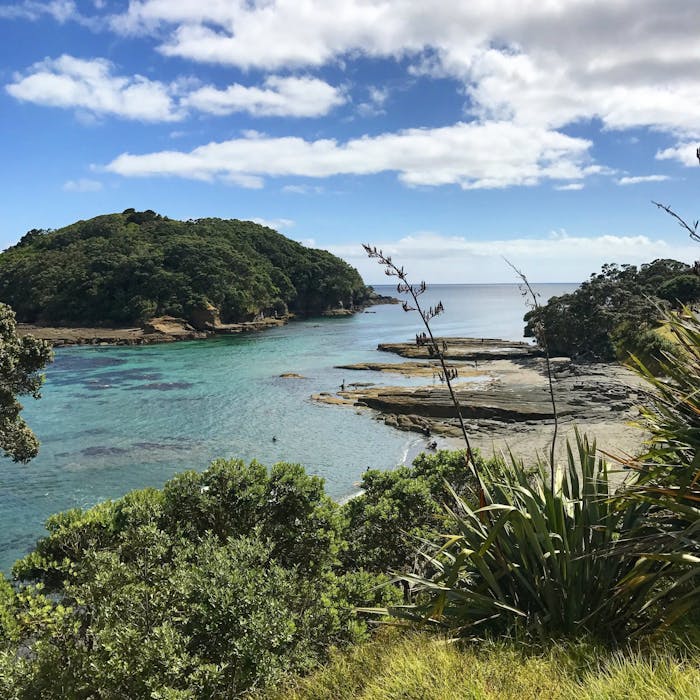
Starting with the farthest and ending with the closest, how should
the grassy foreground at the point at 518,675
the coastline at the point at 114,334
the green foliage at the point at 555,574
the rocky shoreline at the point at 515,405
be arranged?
the coastline at the point at 114,334
the rocky shoreline at the point at 515,405
the green foliage at the point at 555,574
the grassy foreground at the point at 518,675

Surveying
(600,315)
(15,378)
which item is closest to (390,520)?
(15,378)

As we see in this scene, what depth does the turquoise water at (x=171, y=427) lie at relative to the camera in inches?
845

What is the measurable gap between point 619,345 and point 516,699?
48065 millimetres

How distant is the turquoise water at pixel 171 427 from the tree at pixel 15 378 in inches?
122

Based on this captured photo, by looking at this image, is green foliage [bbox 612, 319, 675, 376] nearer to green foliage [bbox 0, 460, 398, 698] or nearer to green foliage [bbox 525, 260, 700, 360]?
green foliage [bbox 525, 260, 700, 360]

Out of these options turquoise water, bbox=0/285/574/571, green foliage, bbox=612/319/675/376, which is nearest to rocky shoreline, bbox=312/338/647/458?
green foliage, bbox=612/319/675/376

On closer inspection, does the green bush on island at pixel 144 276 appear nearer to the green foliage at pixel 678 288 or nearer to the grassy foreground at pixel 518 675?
the green foliage at pixel 678 288

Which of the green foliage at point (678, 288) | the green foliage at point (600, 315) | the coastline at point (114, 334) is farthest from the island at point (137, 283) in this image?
the green foliage at point (678, 288)

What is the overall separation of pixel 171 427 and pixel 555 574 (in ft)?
96.4

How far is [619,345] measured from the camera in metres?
46.0

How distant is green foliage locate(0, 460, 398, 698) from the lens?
4957 millimetres

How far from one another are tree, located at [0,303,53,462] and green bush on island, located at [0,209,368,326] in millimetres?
64420

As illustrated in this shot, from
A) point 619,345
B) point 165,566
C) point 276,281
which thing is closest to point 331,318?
point 276,281

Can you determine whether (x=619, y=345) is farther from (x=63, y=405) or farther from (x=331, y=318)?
(x=331, y=318)
